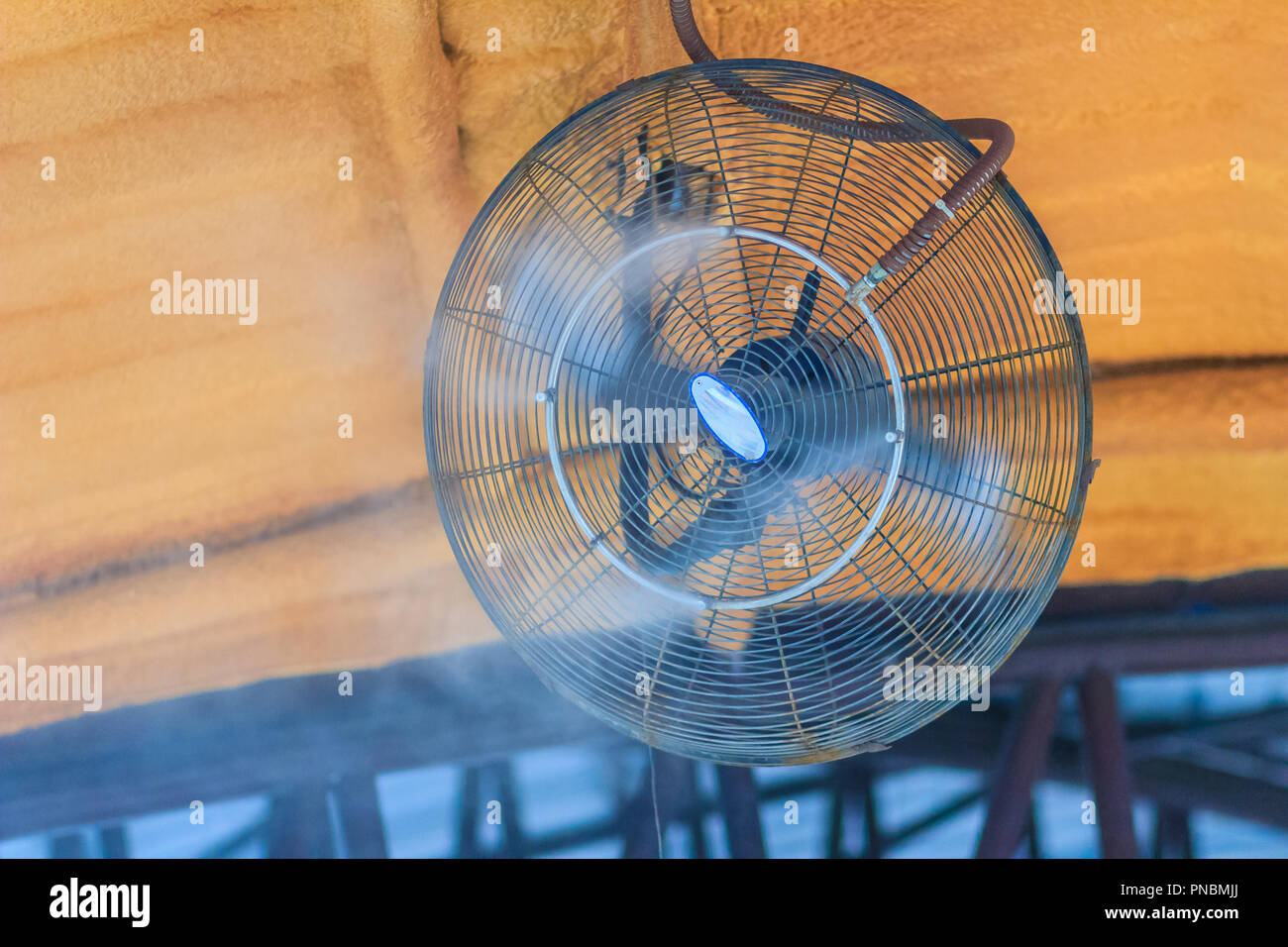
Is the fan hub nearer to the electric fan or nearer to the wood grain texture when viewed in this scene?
the electric fan

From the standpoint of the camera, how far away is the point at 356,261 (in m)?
1.33

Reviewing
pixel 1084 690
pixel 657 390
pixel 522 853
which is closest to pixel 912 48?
pixel 657 390

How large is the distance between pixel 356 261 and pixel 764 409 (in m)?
0.69

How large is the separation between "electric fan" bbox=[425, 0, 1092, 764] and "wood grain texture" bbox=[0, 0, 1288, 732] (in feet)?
0.87

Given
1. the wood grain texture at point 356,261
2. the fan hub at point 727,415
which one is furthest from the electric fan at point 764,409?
the wood grain texture at point 356,261

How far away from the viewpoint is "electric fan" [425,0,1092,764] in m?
0.91

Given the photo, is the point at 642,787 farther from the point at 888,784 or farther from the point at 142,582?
the point at 142,582

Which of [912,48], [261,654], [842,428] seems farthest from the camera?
[261,654]

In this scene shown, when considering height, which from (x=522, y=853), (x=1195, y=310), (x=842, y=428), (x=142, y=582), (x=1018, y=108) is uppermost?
(x=1018, y=108)

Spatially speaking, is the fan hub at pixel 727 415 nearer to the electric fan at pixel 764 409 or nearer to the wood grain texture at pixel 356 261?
the electric fan at pixel 764 409

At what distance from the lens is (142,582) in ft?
4.44

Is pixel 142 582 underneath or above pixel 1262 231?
underneath

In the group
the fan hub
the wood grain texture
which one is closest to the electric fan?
the fan hub

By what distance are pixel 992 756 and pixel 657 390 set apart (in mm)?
688
